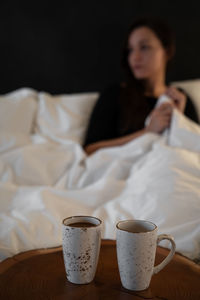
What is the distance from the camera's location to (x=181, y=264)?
2.17 feet

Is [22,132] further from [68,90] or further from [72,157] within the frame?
[68,90]

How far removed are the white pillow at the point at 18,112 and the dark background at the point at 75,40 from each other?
29 centimetres

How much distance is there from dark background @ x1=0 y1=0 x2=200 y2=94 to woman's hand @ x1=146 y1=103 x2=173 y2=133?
0.65m

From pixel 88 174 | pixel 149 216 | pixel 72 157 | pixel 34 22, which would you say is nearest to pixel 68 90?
pixel 34 22

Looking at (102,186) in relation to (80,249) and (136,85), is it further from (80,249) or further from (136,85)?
(136,85)

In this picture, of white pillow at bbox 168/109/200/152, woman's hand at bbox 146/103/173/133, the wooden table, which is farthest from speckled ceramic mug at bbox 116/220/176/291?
woman's hand at bbox 146/103/173/133

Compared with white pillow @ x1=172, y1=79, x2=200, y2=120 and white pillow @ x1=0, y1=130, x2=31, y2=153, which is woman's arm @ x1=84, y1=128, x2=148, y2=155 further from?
white pillow @ x1=172, y1=79, x2=200, y2=120

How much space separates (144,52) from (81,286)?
4.81ft

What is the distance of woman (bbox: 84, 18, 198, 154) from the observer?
5.71 ft

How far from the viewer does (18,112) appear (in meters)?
1.76

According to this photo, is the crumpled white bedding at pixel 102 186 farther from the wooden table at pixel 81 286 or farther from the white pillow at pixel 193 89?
the white pillow at pixel 193 89

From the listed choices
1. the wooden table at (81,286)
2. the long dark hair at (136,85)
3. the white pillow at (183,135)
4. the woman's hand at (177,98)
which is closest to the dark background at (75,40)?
the long dark hair at (136,85)

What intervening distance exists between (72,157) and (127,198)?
473mm

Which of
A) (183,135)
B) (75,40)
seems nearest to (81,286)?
(183,135)
